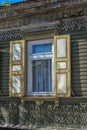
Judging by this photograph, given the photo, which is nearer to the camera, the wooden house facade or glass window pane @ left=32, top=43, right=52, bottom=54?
the wooden house facade

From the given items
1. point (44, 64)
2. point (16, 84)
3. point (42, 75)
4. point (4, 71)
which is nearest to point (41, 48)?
point (44, 64)

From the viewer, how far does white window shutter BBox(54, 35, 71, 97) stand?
9.91 meters

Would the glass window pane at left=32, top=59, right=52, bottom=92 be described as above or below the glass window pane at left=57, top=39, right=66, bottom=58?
below

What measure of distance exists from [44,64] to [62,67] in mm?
900

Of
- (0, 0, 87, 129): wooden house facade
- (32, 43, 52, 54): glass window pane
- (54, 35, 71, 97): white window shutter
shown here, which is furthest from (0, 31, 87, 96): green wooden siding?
(32, 43, 52, 54): glass window pane

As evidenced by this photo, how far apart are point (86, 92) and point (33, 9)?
321 cm

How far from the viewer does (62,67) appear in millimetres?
10055

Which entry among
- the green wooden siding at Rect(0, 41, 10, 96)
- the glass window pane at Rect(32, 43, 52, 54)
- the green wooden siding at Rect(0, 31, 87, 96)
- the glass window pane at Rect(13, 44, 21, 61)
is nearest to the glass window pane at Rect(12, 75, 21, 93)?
the green wooden siding at Rect(0, 41, 10, 96)

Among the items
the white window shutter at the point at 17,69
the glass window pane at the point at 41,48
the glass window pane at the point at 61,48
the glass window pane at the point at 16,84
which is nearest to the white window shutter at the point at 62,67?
the glass window pane at the point at 61,48

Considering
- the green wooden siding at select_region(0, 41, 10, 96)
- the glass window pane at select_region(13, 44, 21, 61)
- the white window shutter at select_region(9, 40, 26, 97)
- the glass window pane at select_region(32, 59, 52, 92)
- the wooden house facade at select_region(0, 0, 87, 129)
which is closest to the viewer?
the wooden house facade at select_region(0, 0, 87, 129)

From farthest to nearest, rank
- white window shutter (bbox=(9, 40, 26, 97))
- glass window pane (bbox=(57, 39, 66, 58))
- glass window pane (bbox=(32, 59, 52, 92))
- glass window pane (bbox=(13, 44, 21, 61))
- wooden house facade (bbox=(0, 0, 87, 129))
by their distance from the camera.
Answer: glass window pane (bbox=(13, 44, 21, 61)) → white window shutter (bbox=(9, 40, 26, 97)) → glass window pane (bbox=(32, 59, 52, 92)) → glass window pane (bbox=(57, 39, 66, 58)) → wooden house facade (bbox=(0, 0, 87, 129))

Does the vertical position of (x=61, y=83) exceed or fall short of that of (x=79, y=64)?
it falls short

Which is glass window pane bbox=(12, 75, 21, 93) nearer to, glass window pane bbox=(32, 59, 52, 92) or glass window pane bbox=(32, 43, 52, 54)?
glass window pane bbox=(32, 59, 52, 92)

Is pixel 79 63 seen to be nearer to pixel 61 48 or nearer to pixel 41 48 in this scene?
pixel 61 48
